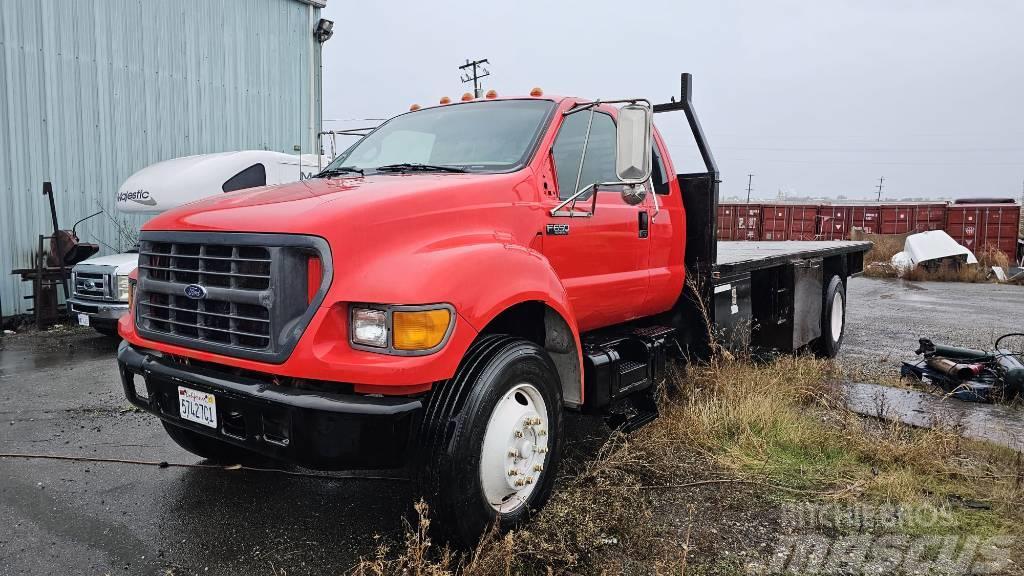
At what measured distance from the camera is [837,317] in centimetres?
757

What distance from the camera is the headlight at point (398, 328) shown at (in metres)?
2.57

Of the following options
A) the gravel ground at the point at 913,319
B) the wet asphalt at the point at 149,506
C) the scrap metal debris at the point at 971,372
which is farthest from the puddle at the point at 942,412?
the wet asphalt at the point at 149,506

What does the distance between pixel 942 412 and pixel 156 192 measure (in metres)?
8.97

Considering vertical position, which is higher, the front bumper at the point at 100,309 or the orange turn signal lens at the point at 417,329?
the orange turn signal lens at the point at 417,329

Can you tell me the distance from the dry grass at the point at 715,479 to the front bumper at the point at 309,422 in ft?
1.17

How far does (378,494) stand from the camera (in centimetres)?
369

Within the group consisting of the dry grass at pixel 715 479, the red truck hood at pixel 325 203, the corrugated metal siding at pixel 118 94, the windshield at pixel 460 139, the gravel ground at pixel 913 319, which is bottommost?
the gravel ground at pixel 913 319

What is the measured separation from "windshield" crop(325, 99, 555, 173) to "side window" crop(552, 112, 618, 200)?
0.57 ft

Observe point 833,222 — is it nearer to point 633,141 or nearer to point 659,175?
point 659,175

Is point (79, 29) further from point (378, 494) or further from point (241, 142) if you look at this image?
point (378, 494)

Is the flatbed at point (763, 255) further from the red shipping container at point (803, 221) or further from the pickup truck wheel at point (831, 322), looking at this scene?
the red shipping container at point (803, 221)

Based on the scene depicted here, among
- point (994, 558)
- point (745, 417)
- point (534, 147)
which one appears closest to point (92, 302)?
point (534, 147)

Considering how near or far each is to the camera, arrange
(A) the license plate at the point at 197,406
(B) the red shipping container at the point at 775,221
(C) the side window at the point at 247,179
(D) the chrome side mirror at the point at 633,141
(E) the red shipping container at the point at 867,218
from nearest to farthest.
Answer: (A) the license plate at the point at 197,406 → (D) the chrome side mirror at the point at 633,141 → (C) the side window at the point at 247,179 → (E) the red shipping container at the point at 867,218 → (B) the red shipping container at the point at 775,221

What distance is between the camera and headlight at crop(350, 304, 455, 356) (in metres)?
2.57
